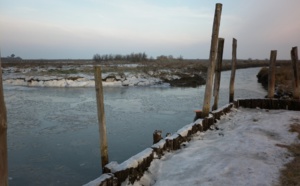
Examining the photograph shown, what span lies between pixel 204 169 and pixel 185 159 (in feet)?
2.62

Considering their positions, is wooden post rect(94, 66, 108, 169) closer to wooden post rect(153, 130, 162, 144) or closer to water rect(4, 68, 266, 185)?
water rect(4, 68, 266, 185)

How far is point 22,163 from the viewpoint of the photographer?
25.1 feet

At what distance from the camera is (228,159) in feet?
20.6

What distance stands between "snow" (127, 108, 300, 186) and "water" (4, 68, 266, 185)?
77.8 inches

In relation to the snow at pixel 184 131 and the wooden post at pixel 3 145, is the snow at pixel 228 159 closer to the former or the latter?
the snow at pixel 184 131

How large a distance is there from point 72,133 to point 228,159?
6667 mm

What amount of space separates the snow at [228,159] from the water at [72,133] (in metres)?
1.98

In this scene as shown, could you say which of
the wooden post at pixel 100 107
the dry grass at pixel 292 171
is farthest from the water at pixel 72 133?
the dry grass at pixel 292 171

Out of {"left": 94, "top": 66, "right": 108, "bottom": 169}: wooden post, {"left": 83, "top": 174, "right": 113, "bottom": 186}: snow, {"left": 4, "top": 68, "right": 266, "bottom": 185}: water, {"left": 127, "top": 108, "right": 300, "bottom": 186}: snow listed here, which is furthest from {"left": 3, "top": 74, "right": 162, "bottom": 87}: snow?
{"left": 83, "top": 174, "right": 113, "bottom": 186}: snow

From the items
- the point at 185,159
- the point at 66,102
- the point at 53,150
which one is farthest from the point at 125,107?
the point at 185,159

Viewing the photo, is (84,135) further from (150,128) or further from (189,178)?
(189,178)

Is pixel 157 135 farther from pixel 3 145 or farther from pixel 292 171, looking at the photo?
pixel 3 145

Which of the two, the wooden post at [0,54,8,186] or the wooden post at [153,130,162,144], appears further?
the wooden post at [153,130,162,144]

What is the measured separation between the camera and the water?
7172 millimetres
